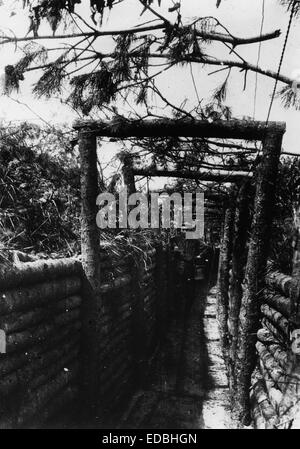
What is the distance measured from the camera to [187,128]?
15.8 ft

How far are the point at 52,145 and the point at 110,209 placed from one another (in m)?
1.45

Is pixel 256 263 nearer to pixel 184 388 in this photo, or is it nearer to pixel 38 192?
pixel 38 192

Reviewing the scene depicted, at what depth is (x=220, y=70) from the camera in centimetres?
417

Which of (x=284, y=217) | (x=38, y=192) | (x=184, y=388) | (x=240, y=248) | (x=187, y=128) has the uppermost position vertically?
(x=187, y=128)

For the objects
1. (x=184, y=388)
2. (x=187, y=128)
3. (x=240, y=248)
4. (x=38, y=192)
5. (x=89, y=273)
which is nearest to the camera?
(x=187, y=128)

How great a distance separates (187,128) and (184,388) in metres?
4.58

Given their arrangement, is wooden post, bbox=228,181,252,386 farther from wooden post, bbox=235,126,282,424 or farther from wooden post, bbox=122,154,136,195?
wooden post, bbox=235,126,282,424

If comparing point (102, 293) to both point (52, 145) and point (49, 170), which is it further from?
point (52, 145)

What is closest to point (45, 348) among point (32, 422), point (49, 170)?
point (32, 422)

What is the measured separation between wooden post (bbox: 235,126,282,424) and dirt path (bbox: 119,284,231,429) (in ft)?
2.87

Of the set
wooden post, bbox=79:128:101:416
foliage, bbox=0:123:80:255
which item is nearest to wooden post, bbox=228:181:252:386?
foliage, bbox=0:123:80:255

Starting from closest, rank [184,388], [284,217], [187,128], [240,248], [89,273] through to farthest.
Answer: [187,128] → [89,273] → [284,217] → [184,388] → [240,248]

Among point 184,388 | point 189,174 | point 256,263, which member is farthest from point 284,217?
point 184,388

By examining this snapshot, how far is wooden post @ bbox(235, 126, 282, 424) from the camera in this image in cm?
475
